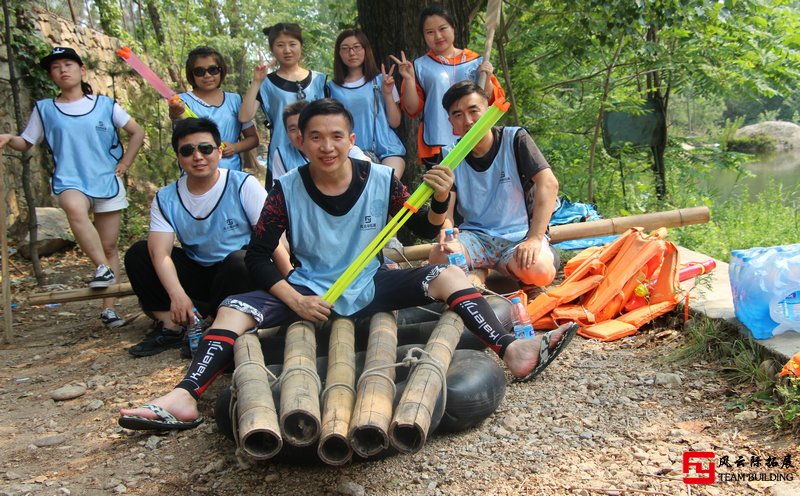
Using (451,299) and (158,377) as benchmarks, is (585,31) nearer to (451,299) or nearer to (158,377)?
(451,299)

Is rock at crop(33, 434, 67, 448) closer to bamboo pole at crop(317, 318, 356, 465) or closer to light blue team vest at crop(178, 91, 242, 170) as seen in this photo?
bamboo pole at crop(317, 318, 356, 465)

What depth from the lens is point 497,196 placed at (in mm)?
4180

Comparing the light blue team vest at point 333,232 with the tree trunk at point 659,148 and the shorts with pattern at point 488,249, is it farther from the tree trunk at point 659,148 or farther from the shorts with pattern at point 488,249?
the tree trunk at point 659,148

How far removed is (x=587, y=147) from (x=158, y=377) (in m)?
5.93

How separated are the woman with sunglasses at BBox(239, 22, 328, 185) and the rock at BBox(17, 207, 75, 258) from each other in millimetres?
3502

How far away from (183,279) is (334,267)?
1.25m

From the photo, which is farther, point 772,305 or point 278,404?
point 772,305

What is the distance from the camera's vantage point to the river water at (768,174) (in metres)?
12.8

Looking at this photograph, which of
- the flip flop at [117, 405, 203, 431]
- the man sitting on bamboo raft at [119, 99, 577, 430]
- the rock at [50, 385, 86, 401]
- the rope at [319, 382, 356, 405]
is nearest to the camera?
the rope at [319, 382, 356, 405]

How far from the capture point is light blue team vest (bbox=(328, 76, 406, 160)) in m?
4.92

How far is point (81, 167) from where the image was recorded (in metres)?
4.85

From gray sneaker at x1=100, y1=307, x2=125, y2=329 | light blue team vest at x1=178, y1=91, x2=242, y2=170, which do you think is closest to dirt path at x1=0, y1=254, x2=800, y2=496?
gray sneaker at x1=100, y1=307, x2=125, y2=329

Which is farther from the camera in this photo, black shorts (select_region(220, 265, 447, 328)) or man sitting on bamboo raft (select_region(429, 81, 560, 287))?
man sitting on bamboo raft (select_region(429, 81, 560, 287))

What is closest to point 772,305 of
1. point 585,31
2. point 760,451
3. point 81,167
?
point 760,451
